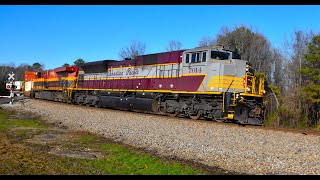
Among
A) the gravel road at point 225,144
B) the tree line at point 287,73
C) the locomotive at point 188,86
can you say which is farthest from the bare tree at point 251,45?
the gravel road at point 225,144

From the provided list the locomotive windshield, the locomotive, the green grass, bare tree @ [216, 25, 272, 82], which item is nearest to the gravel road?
the green grass

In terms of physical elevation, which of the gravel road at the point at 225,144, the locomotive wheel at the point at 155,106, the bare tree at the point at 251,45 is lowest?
the gravel road at the point at 225,144

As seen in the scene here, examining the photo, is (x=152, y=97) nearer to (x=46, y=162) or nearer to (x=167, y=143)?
(x=167, y=143)

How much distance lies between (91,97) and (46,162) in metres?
22.3

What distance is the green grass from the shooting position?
22.4 ft

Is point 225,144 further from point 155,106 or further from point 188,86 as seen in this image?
point 155,106

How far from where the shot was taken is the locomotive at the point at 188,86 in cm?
1636

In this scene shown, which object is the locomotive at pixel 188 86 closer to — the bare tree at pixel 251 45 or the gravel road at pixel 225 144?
the gravel road at pixel 225 144

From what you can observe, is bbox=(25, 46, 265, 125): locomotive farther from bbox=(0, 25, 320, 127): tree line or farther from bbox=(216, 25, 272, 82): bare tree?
bbox=(216, 25, 272, 82): bare tree

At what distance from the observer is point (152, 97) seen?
2122cm

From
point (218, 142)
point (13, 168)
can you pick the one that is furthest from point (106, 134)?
point (13, 168)

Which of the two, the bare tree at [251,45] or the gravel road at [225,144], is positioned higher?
the bare tree at [251,45]

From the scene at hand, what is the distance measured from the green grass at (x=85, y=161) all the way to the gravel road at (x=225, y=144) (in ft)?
3.08

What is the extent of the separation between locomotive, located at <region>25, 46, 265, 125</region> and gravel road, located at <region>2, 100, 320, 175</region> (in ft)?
5.93
